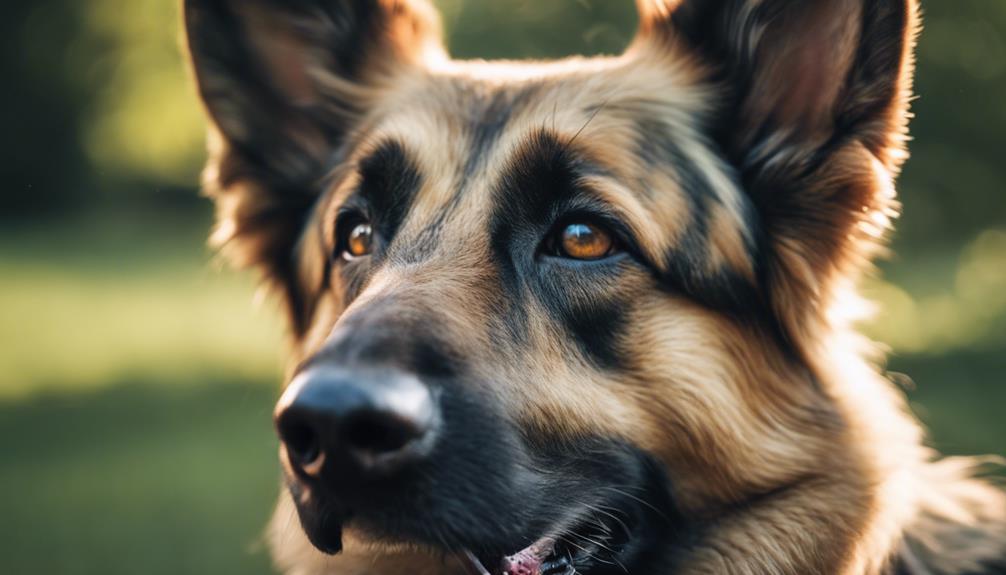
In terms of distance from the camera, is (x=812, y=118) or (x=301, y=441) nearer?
(x=301, y=441)

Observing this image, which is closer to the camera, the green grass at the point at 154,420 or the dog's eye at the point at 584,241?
the dog's eye at the point at 584,241

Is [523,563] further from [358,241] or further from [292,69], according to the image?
[292,69]

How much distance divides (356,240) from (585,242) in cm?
86

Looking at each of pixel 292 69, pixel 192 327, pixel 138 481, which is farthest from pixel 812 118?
pixel 192 327

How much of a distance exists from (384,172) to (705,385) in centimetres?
124

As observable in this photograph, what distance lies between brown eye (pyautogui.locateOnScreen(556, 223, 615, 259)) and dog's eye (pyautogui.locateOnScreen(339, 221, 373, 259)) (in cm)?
71

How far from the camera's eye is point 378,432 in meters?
2.08

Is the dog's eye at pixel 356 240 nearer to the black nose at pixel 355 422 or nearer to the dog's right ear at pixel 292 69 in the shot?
the dog's right ear at pixel 292 69

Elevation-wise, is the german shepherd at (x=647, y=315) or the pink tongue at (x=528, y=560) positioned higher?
the german shepherd at (x=647, y=315)

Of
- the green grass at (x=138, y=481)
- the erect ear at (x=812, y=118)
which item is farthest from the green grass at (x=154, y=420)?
the erect ear at (x=812, y=118)

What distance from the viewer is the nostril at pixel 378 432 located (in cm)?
204

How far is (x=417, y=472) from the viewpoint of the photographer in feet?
7.14

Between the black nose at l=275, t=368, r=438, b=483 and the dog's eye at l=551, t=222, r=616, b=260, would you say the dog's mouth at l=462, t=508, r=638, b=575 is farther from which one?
the dog's eye at l=551, t=222, r=616, b=260

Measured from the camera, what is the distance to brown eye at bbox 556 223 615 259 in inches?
109
